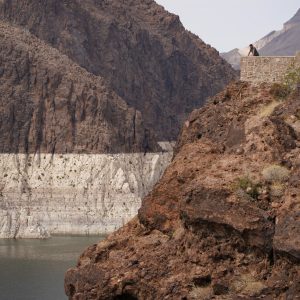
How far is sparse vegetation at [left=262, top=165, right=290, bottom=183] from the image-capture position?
71.7ft

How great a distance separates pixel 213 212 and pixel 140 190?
403ft

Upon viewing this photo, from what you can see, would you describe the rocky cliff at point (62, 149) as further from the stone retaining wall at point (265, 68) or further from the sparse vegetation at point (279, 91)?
the sparse vegetation at point (279, 91)

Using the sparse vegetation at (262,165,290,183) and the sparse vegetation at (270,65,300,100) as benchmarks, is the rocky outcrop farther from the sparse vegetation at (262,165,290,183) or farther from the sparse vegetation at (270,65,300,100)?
the sparse vegetation at (262,165,290,183)

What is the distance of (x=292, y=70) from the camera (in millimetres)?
27281

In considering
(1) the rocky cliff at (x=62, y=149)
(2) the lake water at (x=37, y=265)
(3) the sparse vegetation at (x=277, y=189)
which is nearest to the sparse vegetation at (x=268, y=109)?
(3) the sparse vegetation at (x=277, y=189)

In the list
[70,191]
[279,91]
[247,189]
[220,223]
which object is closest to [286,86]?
[279,91]

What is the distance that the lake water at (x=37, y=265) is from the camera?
72.2m

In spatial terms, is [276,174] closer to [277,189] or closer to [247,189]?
[277,189]

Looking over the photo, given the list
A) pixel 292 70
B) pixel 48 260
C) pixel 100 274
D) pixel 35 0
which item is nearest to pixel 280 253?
pixel 100 274

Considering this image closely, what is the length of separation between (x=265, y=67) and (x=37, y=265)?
6456 centimetres

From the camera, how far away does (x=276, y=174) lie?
21969 mm

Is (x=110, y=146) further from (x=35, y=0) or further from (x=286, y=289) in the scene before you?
(x=286, y=289)

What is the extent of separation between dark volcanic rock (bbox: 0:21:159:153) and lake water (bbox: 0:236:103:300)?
2857cm

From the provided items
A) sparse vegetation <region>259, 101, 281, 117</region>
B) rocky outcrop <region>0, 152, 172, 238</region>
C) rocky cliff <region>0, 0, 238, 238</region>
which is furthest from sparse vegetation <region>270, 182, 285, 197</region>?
rocky cliff <region>0, 0, 238, 238</region>
